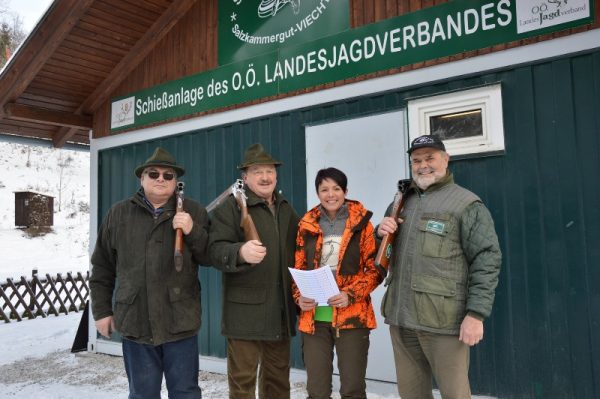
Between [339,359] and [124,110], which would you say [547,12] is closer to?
[339,359]

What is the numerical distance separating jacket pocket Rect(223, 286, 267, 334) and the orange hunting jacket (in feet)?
0.76

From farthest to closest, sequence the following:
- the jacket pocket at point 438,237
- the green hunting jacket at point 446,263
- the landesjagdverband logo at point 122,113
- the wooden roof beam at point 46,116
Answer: the landesjagdverband logo at point 122,113 → the wooden roof beam at point 46,116 → the jacket pocket at point 438,237 → the green hunting jacket at point 446,263

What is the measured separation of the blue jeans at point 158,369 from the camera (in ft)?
9.95

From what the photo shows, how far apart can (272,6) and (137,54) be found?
2239mm

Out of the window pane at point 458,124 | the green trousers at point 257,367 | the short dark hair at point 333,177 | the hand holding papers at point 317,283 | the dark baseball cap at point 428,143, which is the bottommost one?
the green trousers at point 257,367

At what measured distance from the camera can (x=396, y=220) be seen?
2797mm

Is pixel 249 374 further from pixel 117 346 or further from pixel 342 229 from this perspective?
pixel 117 346

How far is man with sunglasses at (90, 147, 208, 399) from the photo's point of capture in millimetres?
2977

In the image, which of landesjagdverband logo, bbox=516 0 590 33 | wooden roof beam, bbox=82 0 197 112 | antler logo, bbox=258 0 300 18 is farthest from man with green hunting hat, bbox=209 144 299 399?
wooden roof beam, bbox=82 0 197 112

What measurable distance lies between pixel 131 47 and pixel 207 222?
14.1ft

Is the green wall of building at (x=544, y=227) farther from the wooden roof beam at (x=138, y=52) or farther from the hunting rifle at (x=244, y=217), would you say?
the wooden roof beam at (x=138, y=52)

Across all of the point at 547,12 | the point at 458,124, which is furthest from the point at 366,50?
the point at 547,12

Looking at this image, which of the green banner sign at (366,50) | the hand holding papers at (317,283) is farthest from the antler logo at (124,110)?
the hand holding papers at (317,283)

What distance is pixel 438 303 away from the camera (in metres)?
2.54
